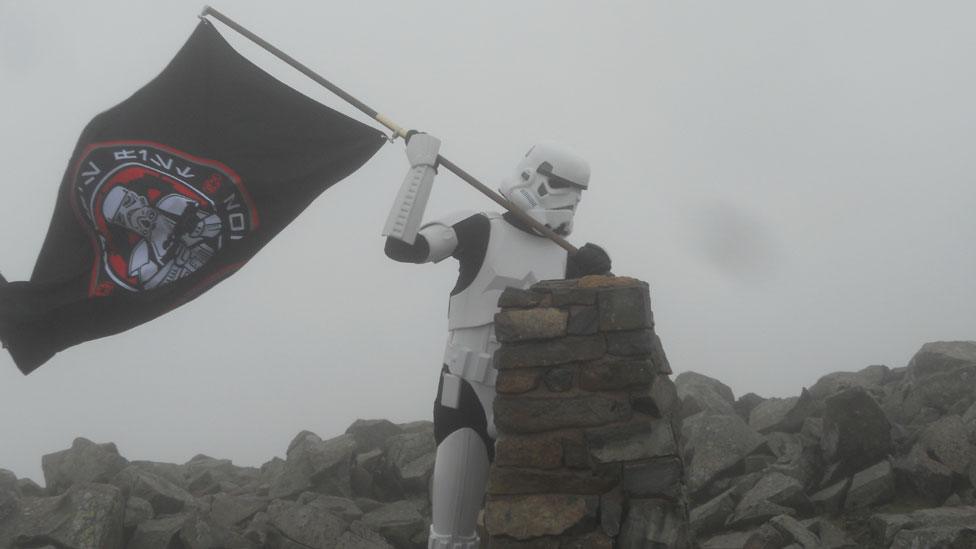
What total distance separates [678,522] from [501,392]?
3.10 ft

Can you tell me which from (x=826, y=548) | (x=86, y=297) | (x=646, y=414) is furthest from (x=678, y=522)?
(x=86, y=297)

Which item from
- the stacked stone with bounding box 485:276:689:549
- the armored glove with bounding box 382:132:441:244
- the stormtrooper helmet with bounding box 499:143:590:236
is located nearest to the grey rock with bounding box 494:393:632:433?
the stacked stone with bounding box 485:276:689:549

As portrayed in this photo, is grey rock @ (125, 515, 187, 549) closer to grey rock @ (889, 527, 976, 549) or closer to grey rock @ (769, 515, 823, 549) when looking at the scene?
grey rock @ (769, 515, 823, 549)

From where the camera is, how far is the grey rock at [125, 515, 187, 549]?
7.10 m

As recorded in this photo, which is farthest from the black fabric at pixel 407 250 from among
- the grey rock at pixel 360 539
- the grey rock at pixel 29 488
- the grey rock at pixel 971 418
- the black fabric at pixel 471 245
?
the grey rock at pixel 29 488

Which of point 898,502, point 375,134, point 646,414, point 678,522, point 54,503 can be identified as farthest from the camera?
point 54,503

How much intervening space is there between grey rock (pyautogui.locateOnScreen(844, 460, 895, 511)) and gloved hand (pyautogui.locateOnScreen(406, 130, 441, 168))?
435cm

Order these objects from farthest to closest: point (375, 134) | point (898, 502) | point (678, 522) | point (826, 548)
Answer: point (898, 502) → point (826, 548) → point (375, 134) → point (678, 522)

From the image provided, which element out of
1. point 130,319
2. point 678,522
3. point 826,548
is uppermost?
point 130,319

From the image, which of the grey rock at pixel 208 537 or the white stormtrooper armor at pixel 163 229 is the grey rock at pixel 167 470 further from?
the white stormtrooper armor at pixel 163 229

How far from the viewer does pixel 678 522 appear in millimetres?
3547

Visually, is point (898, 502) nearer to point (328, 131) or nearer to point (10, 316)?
point (328, 131)

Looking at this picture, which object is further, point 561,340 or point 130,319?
point 130,319

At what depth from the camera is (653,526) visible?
352 cm
